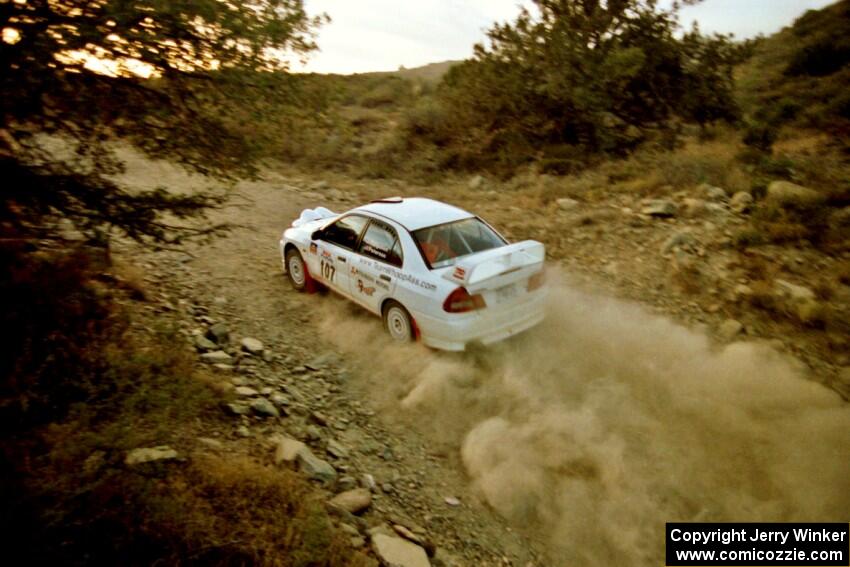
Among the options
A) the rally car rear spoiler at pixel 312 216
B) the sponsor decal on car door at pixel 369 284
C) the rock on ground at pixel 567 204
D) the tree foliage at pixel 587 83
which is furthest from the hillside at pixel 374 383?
the tree foliage at pixel 587 83

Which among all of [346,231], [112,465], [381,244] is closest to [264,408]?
[112,465]

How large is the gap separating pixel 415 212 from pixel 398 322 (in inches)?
53.4

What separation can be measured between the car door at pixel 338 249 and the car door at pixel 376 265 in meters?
0.13

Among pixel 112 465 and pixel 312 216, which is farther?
pixel 312 216

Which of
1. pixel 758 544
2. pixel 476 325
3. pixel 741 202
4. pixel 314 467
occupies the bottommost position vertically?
pixel 758 544

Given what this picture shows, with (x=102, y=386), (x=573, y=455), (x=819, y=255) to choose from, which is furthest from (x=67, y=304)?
(x=819, y=255)

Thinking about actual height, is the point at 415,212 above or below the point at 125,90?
below

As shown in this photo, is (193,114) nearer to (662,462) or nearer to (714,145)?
(662,462)

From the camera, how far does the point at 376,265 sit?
19.7 ft

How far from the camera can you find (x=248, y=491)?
345 cm

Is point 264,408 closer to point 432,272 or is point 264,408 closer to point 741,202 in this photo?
point 432,272

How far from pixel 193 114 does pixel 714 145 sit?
12.1 m

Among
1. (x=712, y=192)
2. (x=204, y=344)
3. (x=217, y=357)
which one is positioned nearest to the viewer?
(x=217, y=357)

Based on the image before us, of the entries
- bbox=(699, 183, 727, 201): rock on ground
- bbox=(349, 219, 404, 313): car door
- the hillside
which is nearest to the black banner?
the hillside
